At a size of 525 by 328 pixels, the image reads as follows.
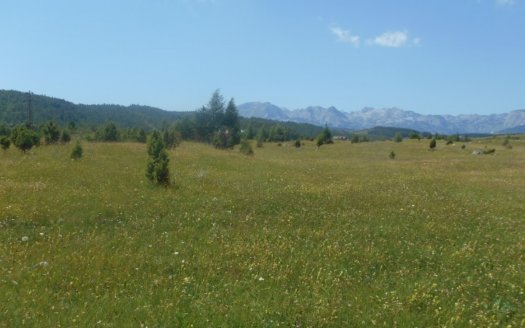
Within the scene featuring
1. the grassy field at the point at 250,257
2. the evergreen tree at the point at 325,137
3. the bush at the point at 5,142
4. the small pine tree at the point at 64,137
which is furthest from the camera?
the evergreen tree at the point at 325,137

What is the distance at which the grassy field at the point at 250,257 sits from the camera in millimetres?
8141

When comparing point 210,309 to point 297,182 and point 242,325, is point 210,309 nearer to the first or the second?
point 242,325

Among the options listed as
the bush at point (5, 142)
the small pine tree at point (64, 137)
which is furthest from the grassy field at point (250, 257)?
the small pine tree at point (64, 137)

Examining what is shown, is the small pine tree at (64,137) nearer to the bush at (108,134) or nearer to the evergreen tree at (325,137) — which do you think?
the bush at (108,134)

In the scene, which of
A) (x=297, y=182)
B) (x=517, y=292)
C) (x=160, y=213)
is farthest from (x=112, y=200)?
(x=517, y=292)

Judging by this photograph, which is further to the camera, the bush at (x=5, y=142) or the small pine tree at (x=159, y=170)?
the bush at (x=5, y=142)

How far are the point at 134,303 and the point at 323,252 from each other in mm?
5661

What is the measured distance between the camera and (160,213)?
15938 millimetres

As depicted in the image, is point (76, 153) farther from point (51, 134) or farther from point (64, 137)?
point (64, 137)

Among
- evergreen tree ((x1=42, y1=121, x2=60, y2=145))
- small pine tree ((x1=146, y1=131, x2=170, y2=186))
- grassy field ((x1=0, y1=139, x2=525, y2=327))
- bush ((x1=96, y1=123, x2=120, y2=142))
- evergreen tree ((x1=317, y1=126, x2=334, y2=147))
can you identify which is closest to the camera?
grassy field ((x1=0, y1=139, x2=525, y2=327))

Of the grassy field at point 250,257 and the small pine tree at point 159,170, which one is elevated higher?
the small pine tree at point 159,170

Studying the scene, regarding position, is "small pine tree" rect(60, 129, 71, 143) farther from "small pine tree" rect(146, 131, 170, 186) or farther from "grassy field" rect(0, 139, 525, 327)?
"small pine tree" rect(146, 131, 170, 186)

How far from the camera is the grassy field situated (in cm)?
814

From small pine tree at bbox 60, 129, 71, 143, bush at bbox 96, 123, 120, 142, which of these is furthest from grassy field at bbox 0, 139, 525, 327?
bush at bbox 96, 123, 120, 142
